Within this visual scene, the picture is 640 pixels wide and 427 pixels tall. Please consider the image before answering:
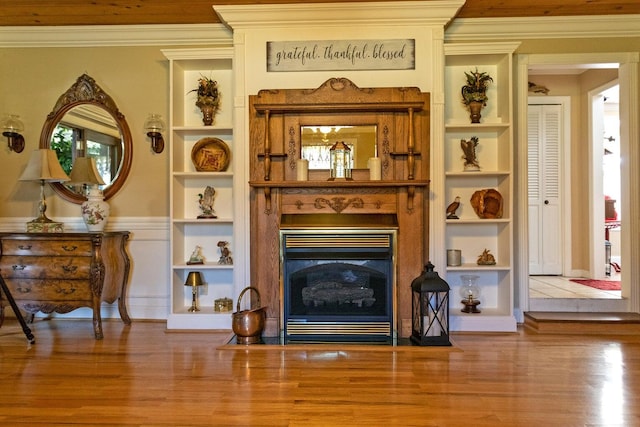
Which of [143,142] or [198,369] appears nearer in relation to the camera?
[198,369]

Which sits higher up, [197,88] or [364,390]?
[197,88]

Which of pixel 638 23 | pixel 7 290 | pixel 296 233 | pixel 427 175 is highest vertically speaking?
pixel 638 23

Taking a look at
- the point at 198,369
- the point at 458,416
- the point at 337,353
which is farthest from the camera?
the point at 337,353

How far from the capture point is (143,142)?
399 cm

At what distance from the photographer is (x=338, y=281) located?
332 cm

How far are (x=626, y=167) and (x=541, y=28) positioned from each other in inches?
59.2

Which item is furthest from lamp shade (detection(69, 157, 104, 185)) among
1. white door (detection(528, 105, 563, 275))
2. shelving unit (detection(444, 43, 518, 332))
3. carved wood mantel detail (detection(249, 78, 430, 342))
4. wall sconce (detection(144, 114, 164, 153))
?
white door (detection(528, 105, 563, 275))

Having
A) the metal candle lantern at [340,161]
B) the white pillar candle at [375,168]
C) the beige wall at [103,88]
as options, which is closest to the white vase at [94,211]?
the beige wall at [103,88]

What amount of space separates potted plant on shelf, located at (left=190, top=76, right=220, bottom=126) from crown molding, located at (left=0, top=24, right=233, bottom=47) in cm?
42

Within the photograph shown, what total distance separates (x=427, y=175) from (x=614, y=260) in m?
5.04

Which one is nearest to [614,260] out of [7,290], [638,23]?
[638,23]

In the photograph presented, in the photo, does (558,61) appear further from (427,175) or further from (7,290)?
A: (7,290)

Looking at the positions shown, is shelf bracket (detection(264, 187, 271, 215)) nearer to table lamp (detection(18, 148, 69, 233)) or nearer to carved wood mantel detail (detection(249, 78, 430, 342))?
carved wood mantel detail (detection(249, 78, 430, 342))

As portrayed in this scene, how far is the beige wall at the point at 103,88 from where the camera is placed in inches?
157
